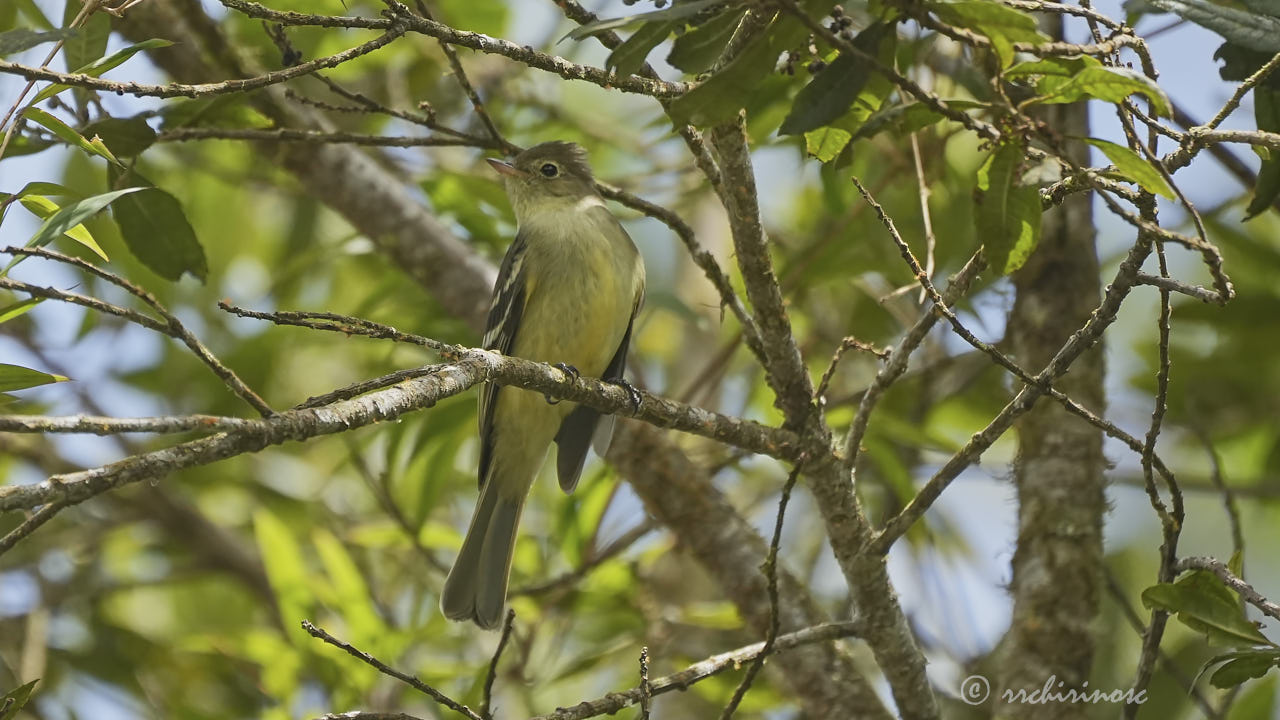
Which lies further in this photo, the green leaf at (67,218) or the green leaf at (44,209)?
the green leaf at (44,209)

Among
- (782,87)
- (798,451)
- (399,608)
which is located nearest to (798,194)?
(399,608)

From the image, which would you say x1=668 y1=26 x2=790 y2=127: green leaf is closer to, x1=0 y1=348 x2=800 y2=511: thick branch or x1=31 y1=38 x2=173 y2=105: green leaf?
x1=0 y1=348 x2=800 y2=511: thick branch

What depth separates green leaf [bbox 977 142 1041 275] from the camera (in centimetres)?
259

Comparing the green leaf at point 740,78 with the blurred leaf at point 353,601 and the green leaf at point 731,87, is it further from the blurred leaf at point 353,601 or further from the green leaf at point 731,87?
the blurred leaf at point 353,601

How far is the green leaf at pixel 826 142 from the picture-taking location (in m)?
2.99

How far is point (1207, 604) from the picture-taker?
2762 mm

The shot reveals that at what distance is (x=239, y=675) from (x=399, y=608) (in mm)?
1240

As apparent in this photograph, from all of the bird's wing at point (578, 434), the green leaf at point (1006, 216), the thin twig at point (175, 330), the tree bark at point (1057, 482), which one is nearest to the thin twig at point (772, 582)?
the green leaf at point (1006, 216)

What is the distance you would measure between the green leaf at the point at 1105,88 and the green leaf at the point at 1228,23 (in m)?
0.40

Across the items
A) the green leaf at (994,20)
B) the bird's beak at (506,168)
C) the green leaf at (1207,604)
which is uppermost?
the bird's beak at (506,168)

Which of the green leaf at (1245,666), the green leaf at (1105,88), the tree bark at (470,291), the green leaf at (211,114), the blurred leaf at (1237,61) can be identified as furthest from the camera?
the tree bark at (470,291)

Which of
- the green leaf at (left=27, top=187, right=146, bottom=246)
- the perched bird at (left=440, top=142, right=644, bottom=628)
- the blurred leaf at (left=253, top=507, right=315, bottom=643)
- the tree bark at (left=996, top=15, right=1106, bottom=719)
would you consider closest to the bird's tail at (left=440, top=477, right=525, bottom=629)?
the perched bird at (left=440, top=142, right=644, bottom=628)

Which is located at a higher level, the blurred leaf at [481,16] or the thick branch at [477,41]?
the blurred leaf at [481,16]

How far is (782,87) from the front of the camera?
9.38 feet
